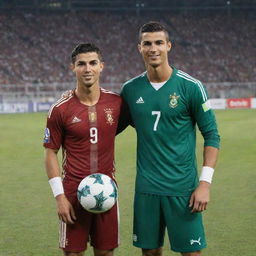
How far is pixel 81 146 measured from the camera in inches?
211

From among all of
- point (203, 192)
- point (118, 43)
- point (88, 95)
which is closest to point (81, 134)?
point (88, 95)

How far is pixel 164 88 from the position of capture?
5.28 metres

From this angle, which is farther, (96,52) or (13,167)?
(13,167)

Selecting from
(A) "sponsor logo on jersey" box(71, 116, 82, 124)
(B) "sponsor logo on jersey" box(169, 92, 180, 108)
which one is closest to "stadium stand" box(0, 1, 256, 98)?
(A) "sponsor logo on jersey" box(71, 116, 82, 124)

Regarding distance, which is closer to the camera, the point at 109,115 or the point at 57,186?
the point at 57,186

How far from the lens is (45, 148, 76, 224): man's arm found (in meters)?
5.23

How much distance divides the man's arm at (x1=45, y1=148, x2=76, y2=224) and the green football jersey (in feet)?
2.12

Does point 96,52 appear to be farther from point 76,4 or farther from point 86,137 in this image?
point 76,4

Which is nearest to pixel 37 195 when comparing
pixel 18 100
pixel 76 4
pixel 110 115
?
pixel 110 115

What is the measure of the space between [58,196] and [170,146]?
995mm

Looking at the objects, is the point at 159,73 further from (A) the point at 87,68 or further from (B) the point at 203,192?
(B) the point at 203,192

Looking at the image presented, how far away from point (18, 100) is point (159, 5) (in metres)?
22.2

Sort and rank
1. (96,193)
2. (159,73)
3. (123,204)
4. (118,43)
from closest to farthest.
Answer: (96,193), (159,73), (123,204), (118,43)

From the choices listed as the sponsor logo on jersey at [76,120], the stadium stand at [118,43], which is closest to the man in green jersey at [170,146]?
the sponsor logo on jersey at [76,120]
